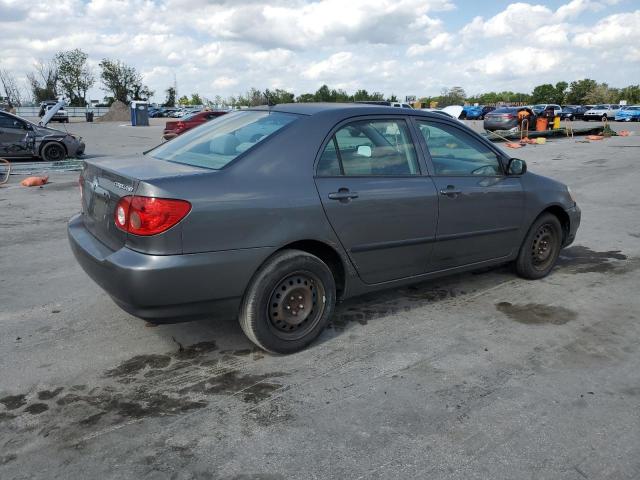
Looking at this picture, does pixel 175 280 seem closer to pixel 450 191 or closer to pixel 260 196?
pixel 260 196

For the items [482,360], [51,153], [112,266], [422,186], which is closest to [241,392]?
[112,266]

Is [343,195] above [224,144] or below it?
below

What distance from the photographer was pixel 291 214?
345 cm

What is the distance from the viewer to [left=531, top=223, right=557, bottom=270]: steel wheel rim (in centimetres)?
525

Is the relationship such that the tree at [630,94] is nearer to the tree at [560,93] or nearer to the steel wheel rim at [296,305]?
the tree at [560,93]

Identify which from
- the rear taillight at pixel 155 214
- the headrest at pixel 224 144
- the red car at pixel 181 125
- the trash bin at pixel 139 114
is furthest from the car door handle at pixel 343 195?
the trash bin at pixel 139 114

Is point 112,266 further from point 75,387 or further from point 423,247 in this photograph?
point 423,247

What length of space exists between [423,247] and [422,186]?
0.47 metres

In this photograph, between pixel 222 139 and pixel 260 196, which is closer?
pixel 260 196

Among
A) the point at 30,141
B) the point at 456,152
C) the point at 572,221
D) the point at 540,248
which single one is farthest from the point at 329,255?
the point at 30,141

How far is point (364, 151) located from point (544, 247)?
2462mm

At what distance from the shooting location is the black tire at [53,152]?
14602 millimetres

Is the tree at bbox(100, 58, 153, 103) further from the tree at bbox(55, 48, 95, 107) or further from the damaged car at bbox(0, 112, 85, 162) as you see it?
the damaged car at bbox(0, 112, 85, 162)

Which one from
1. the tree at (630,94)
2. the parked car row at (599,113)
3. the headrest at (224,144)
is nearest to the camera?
the headrest at (224,144)
